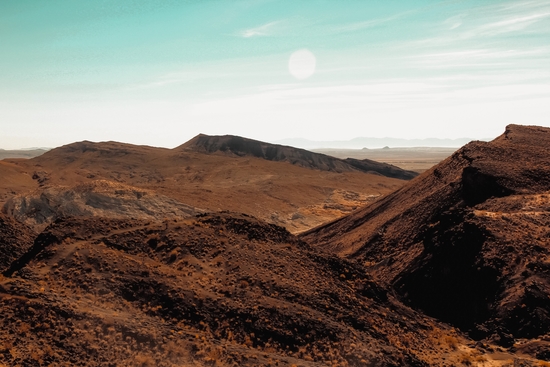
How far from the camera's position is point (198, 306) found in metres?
13.2

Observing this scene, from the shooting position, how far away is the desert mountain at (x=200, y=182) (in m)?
47.9

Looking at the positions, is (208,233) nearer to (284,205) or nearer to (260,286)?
(260,286)

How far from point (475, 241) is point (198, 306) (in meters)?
12.5

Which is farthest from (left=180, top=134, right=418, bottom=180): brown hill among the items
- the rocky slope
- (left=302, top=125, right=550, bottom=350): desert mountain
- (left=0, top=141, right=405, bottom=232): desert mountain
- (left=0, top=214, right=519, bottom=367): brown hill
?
(left=0, top=214, right=519, bottom=367): brown hill

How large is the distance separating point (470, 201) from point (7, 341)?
22830mm

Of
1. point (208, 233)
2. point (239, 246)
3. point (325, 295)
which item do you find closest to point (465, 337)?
point (325, 295)

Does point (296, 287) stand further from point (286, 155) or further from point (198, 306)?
point (286, 155)

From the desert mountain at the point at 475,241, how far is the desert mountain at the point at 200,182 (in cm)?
2032

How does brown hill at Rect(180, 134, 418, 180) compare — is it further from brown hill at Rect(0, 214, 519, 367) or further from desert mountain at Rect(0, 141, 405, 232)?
brown hill at Rect(0, 214, 519, 367)

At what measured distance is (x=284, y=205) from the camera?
5569 cm

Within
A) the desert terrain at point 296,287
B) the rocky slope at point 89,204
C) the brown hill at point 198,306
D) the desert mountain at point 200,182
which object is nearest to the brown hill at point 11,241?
the desert terrain at point 296,287

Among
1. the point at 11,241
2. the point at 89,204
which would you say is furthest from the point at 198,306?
the point at 89,204

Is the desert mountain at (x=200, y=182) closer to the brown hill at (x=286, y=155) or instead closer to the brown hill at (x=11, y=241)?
the brown hill at (x=286, y=155)

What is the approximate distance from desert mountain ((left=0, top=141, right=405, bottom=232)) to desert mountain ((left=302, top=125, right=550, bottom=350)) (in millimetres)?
20323
